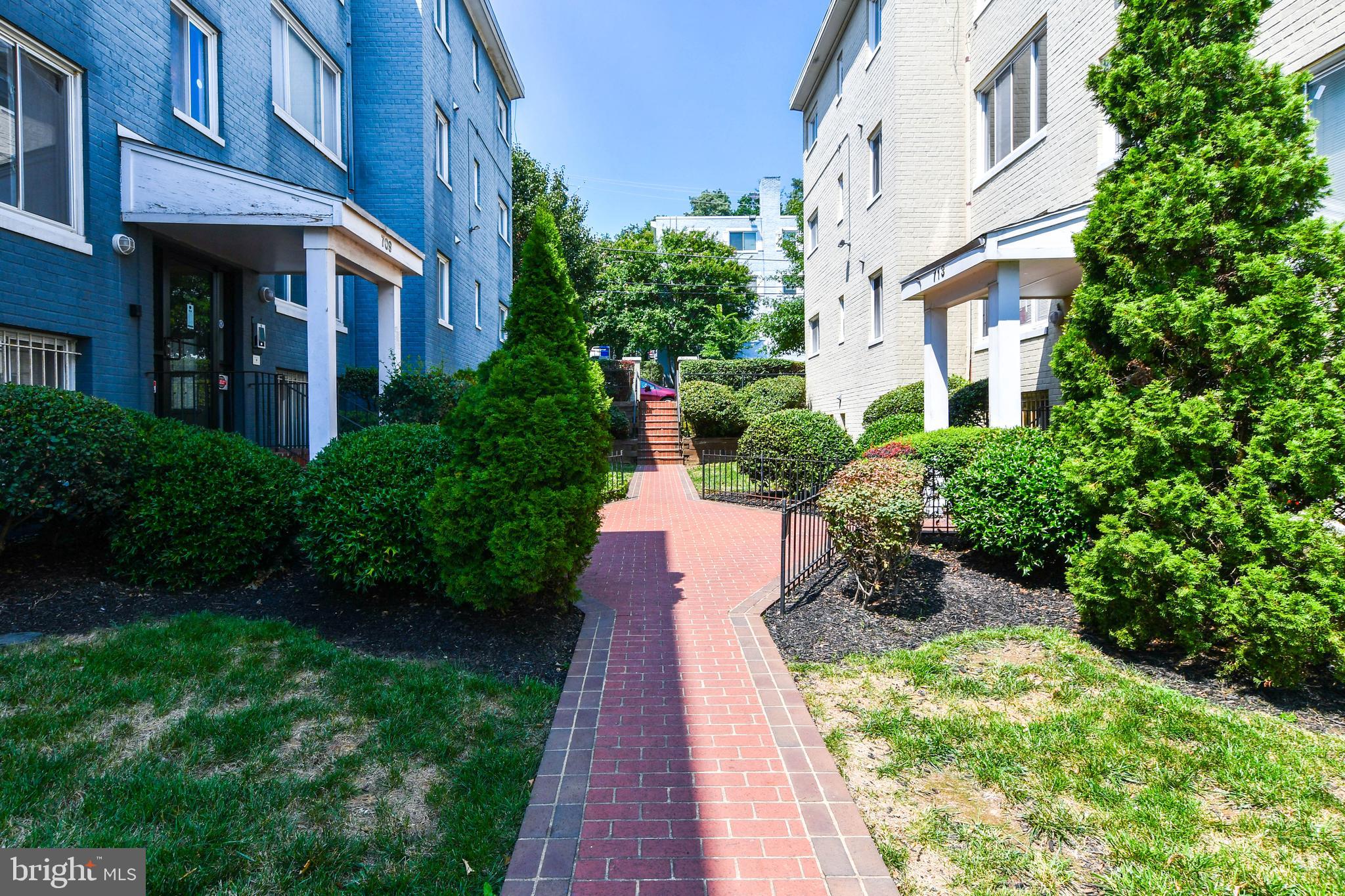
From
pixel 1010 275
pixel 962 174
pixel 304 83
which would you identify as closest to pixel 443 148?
pixel 304 83

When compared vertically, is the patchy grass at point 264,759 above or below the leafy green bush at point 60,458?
below

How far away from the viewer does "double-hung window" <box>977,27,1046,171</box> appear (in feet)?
38.4

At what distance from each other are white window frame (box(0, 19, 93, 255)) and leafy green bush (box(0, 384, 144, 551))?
2.24 metres

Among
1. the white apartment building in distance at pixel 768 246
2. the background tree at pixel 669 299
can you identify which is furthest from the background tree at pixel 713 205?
the background tree at pixel 669 299

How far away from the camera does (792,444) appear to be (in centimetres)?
1282

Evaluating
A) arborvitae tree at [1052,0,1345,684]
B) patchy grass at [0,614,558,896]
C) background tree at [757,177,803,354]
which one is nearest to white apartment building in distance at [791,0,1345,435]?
arborvitae tree at [1052,0,1345,684]

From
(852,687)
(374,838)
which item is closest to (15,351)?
(374,838)

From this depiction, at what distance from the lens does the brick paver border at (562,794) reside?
2766 mm

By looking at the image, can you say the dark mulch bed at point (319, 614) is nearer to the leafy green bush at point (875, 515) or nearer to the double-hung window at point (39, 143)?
the leafy green bush at point (875, 515)

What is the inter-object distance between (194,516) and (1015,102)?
46.5 ft

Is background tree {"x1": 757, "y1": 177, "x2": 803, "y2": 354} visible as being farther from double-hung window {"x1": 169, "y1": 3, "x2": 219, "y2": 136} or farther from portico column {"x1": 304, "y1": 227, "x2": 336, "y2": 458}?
portico column {"x1": 304, "y1": 227, "x2": 336, "y2": 458}

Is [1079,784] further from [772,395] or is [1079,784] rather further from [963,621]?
[772,395]

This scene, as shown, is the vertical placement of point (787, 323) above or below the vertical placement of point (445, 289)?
above

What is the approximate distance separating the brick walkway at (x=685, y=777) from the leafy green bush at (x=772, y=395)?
1445cm
